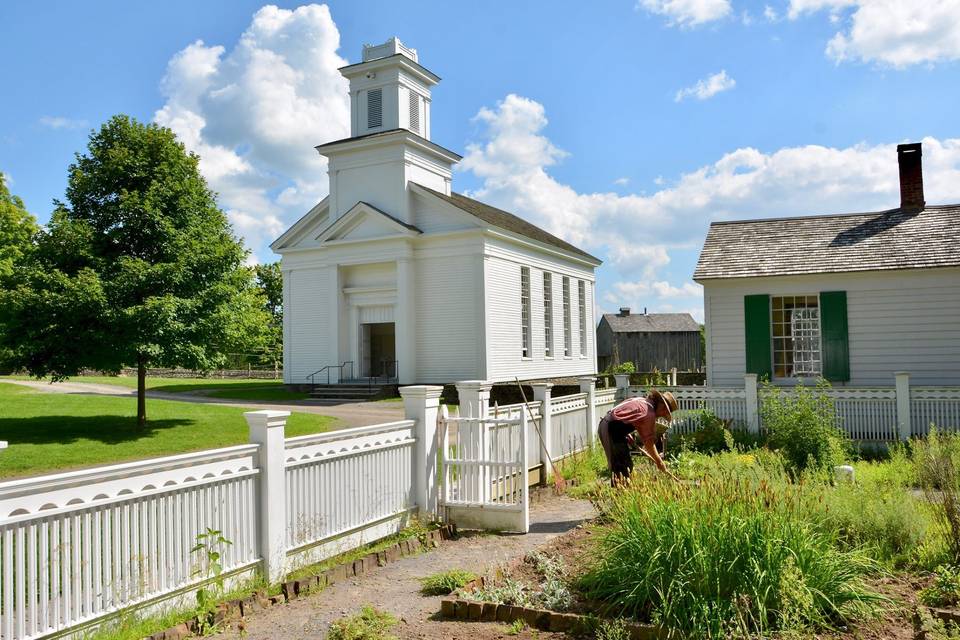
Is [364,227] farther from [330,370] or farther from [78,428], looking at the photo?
[78,428]

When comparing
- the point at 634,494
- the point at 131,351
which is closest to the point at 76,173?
the point at 131,351

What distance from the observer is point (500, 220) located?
101 feet

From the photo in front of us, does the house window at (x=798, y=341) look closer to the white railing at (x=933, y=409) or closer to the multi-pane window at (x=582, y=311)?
the white railing at (x=933, y=409)

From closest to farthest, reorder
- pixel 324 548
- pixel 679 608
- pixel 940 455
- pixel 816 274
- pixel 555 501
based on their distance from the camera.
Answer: pixel 679 608
pixel 324 548
pixel 940 455
pixel 555 501
pixel 816 274

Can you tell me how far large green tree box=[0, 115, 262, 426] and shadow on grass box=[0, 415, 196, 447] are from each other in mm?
676

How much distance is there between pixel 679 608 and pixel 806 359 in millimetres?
13853

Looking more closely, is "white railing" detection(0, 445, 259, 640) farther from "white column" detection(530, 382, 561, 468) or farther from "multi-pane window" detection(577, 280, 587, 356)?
"multi-pane window" detection(577, 280, 587, 356)

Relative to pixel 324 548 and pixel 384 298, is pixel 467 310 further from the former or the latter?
pixel 324 548

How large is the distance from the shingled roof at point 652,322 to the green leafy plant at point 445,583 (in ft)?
176

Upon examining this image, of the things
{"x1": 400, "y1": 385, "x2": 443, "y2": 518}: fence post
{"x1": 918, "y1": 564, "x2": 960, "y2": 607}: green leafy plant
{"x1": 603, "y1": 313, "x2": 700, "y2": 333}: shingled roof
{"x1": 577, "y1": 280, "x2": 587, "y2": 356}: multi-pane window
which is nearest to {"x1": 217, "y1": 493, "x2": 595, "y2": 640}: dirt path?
{"x1": 400, "y1": 385, "x2": 443, "y2": 518}: fence post

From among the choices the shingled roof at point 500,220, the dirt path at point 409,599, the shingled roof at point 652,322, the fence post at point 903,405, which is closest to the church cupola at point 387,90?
the shingled roof at point 500,220

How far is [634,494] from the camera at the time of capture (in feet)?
19.1

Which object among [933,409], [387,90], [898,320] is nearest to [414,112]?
[387,90]

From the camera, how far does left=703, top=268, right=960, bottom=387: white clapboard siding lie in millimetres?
16047
